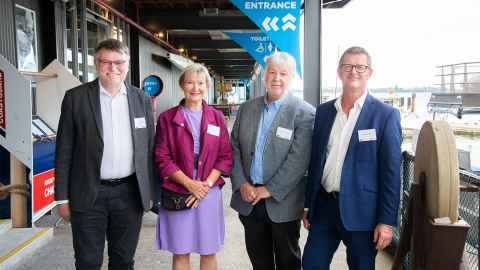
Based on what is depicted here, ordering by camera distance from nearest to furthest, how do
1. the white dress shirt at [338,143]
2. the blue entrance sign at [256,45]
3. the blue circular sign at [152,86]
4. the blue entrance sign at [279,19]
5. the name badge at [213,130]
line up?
the white dress shirt at [338,143], the name badge at [213,130], the blue entrance sign at [279,19], the blue circular sign at [152,86], the blue entrance sign at [256,45]

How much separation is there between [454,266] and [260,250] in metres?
1.15

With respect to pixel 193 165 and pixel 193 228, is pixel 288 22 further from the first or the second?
pixel 193 228

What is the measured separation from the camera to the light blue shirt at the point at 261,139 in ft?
7.19

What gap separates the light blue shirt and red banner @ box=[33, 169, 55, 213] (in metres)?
2.53

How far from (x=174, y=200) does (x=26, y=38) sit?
3.63 meters

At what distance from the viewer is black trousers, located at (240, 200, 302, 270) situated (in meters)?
2.22

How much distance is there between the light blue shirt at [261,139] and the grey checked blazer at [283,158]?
0.02m

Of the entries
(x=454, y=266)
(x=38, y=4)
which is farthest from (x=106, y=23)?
(x=454, y=266)

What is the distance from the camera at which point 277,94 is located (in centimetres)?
218

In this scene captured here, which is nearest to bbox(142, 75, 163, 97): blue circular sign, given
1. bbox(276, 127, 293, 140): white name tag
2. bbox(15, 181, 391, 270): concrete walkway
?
bbox(15, 181, 391, 270): concrete walkway

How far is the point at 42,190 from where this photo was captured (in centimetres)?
391

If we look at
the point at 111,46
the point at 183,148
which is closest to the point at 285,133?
the point at 183,148

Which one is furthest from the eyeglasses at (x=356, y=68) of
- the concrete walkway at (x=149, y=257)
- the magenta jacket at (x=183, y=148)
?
the concrete walkway at (x=149, y=257)

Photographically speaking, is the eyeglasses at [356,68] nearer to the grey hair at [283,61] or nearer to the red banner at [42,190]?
the grey hair at [283,61]
